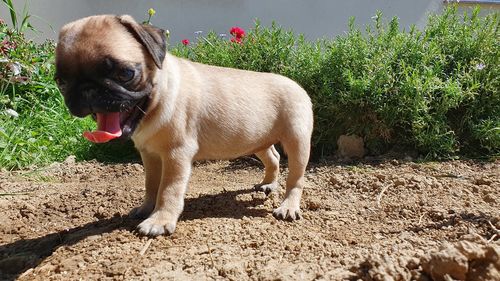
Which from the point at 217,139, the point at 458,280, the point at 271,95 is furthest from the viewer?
the point at 271,95

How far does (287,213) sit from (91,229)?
4.68 ft

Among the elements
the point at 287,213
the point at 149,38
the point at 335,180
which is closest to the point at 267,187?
the point at 335,180

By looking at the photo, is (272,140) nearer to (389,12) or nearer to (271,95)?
(271,95)

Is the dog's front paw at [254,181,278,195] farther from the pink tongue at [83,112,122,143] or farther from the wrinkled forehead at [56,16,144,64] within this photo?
the wrinkled forehead at [56,16,144,64]

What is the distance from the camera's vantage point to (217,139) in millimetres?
3824

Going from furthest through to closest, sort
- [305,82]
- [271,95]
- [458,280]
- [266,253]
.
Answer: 1. [305,82]
2. [271,95]
3. [266,253]
4. [458,280]

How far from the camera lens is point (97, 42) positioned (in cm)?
295

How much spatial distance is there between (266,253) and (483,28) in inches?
179

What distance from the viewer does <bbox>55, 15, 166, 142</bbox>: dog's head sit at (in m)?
2.92

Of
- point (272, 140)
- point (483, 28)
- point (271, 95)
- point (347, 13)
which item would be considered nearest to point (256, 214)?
point (272, 140)

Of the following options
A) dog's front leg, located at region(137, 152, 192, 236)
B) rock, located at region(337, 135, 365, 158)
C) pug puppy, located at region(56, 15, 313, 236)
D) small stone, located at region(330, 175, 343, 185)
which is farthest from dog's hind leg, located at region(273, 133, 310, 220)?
rock, located at region(337, 135, 365, 158)

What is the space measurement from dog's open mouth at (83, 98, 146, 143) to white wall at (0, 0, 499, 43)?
6620 mm

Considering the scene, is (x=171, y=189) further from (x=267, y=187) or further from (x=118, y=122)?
(x=267, y=187)

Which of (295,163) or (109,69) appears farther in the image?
(295,163)
